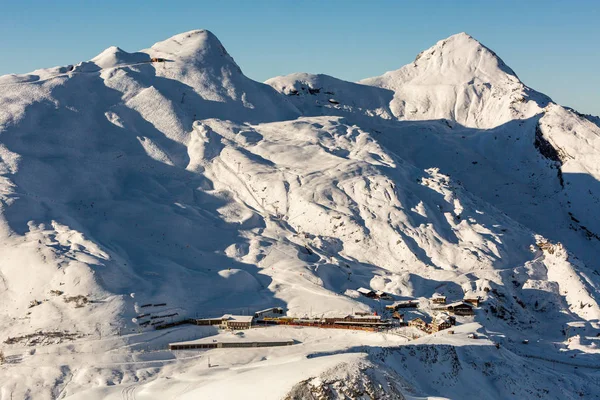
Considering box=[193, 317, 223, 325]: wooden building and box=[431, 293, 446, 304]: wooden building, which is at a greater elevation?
box=[193, 317, 223, 325]: wooden building

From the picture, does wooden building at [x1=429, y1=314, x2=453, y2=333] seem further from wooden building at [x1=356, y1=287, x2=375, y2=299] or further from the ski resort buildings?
the ski resort buildings

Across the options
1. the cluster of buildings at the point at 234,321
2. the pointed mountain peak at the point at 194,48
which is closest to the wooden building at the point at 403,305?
the cluster of buildings at the point at 234,321

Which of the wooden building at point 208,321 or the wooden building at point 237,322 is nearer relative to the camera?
the wooden building at point 237,322

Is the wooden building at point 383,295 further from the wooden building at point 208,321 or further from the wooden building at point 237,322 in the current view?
the wooden building at point 208,321

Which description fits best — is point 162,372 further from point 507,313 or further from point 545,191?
point 545,191

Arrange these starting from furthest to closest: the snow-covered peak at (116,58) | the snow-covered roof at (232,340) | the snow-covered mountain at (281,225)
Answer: the snow-covered peak at (116,58) < the snow-covered roof at (232,340) < the snow-covered mountain at (281,225)

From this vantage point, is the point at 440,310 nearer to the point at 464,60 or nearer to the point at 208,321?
the point at 208,321

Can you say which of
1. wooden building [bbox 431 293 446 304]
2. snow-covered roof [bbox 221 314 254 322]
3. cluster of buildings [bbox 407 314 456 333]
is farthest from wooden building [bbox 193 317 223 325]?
wooden building [bbox 431 293 446 304]

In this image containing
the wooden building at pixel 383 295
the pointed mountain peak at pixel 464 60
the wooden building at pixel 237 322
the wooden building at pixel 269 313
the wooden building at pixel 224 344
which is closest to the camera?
the wooden building at pixel 224 344

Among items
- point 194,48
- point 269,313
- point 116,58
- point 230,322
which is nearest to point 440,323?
point 269,313
